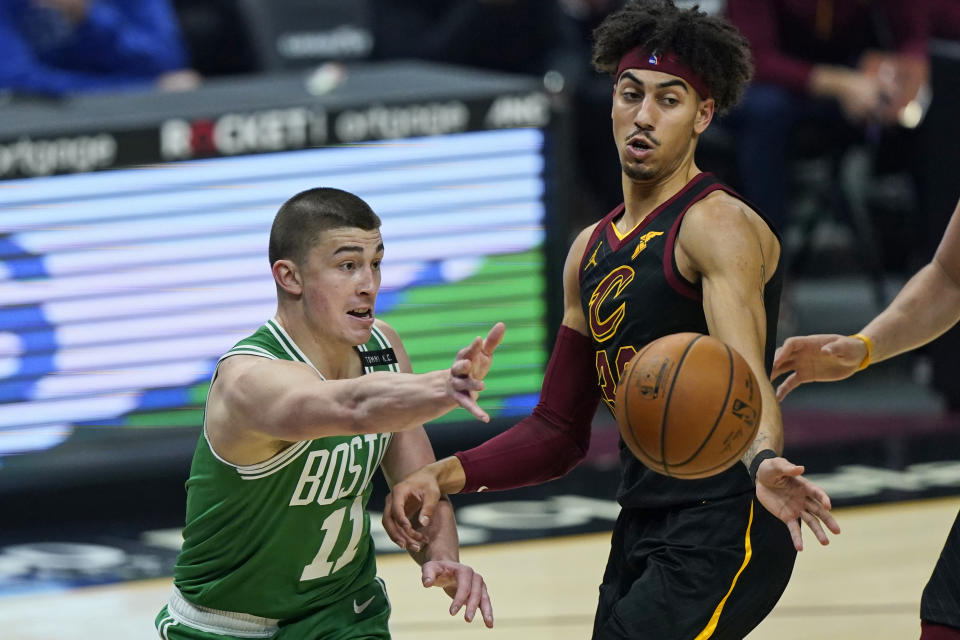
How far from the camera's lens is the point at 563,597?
241 inches

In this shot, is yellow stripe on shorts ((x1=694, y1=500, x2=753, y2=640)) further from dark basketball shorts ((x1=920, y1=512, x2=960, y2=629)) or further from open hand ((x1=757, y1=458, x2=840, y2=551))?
dark basketball shorts ((x1=920, y1=512, x2=960, y2=629))

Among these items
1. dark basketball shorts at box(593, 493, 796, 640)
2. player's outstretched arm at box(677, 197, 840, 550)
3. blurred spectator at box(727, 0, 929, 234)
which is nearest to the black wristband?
player's outstretched arm at box(677, 197, 840, 550)

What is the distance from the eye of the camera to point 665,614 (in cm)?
375

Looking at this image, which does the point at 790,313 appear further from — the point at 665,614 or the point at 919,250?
the point at 665,614

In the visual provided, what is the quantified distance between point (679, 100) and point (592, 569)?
2994mm

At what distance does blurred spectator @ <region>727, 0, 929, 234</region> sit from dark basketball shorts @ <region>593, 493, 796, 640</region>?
4.90 meters

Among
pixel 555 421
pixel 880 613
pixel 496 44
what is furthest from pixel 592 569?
pixel 496 44

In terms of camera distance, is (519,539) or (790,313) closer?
(519,539)

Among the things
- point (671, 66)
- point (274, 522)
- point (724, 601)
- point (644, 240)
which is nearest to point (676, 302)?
point (644, 240)

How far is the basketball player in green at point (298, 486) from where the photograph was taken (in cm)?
375

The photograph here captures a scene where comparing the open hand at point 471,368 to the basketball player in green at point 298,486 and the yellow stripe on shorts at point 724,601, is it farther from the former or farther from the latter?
the yellow stripe on shorts at point 724,601

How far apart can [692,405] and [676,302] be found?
409 mm

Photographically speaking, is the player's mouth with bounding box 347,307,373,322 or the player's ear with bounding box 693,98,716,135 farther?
the player's ear with bounding box 693,98,716,135

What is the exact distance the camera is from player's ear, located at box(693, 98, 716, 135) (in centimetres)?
389
